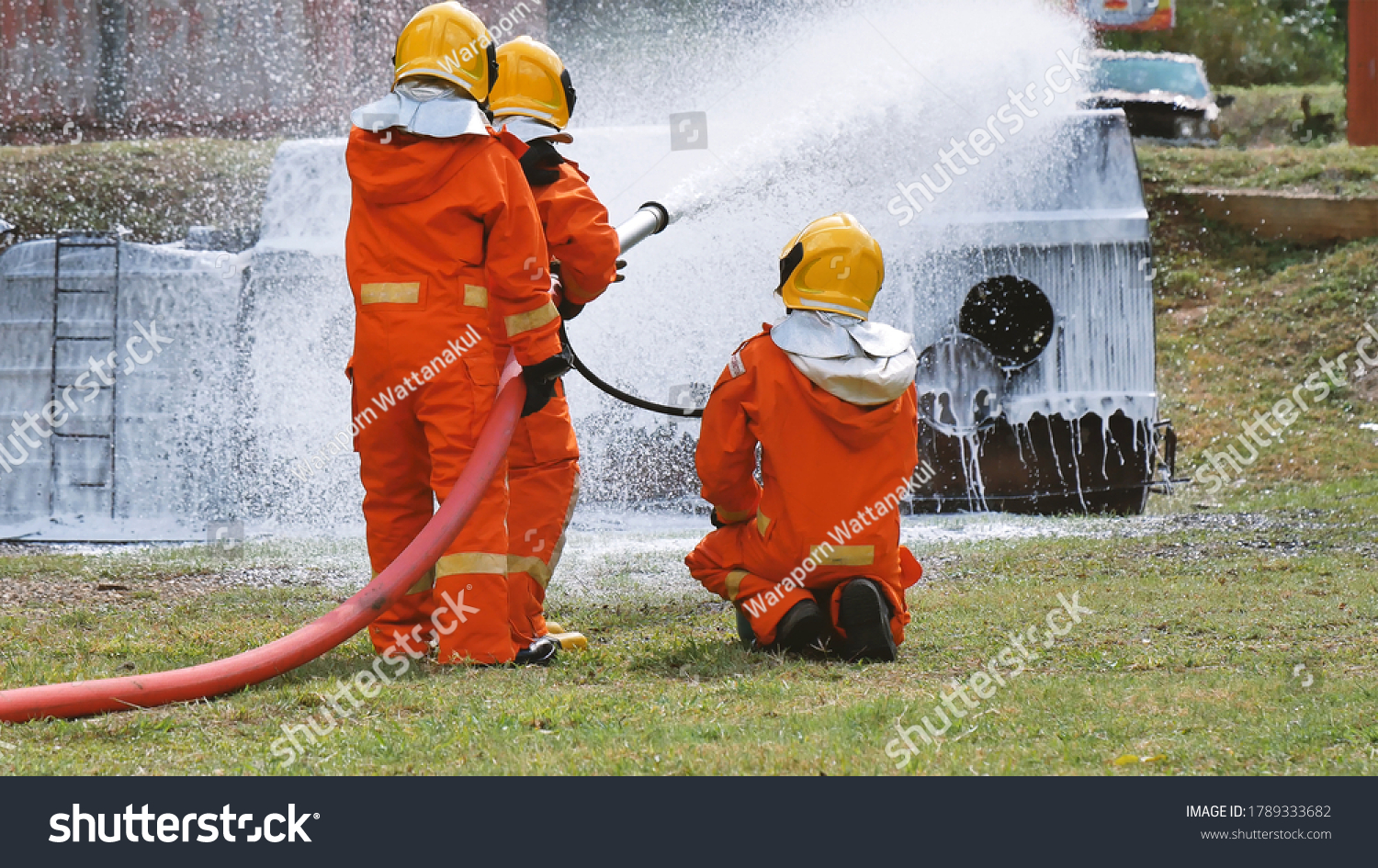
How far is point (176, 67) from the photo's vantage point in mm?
17891

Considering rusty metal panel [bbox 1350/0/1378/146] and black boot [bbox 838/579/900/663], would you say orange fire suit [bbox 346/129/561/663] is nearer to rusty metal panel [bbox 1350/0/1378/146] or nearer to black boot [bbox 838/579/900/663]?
black boot [bbox 838/579/900/663]

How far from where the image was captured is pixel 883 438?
4.68 meters

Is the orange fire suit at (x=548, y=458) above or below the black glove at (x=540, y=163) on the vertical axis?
Answer: below

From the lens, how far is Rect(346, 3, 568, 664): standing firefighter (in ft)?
14.7

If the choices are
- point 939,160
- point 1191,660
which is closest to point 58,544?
point 939,160

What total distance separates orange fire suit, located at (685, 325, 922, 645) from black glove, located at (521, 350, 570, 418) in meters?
0.52

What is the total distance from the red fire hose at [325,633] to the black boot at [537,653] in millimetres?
455

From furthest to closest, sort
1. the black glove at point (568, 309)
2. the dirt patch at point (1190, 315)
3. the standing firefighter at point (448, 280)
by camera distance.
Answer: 1. the dirt patch at point (1190, 315)
2. the black glove at point (568, 309)
3. the standing firefighter at point (448, 280)

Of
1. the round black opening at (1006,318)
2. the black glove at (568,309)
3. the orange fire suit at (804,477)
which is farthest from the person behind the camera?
the round black opening at (1006,318)

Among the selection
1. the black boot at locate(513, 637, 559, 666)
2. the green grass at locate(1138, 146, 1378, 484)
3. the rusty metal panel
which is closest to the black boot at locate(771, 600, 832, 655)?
the black boot at locate(513, 637, 559, 666)

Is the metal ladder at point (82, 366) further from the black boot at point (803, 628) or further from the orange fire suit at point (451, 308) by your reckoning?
the black boot at point (803, 628)

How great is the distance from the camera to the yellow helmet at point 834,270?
4.62m

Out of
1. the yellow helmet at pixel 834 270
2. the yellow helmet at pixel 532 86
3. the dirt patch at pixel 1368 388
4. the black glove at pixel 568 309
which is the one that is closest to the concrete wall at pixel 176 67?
the dirt patch at pixel 1368 388

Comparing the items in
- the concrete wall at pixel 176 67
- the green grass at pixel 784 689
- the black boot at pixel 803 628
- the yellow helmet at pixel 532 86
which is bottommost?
the green grass at pixel 784 689
